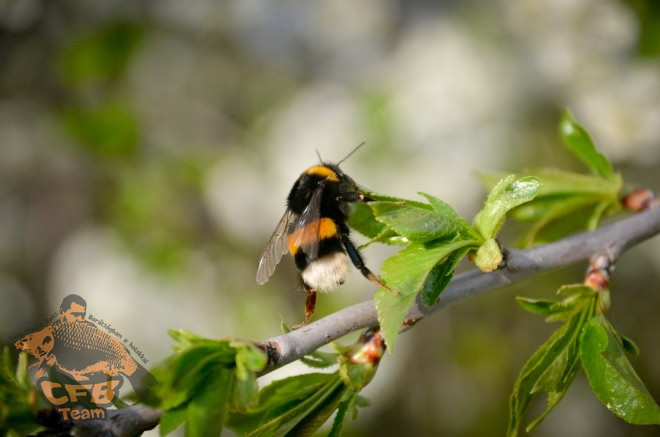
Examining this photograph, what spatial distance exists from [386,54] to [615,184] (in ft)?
6.26

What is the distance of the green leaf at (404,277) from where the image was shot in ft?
3.12

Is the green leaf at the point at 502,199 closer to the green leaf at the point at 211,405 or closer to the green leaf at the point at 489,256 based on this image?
the green leaf at the point at 489,256

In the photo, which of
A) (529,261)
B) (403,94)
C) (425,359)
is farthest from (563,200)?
(425,359)

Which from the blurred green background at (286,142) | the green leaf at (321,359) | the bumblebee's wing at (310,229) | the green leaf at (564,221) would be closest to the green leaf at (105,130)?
the blurred green background at (286,142)

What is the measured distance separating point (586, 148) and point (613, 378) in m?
0.58

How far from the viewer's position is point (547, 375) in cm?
108

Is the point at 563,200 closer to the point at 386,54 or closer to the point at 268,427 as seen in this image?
the point at 268,427

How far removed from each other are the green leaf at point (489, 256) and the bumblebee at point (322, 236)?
20 centimetres

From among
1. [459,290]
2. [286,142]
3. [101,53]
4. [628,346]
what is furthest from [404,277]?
[101,53]

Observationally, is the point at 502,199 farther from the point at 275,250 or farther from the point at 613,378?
the point at 275,250

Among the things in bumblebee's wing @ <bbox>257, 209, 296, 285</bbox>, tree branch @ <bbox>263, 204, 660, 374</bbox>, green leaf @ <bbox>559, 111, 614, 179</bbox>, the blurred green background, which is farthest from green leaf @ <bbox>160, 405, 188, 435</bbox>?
the blurred green background

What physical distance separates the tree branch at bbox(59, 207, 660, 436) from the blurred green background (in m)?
1.42

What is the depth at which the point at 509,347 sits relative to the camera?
9.94 ft

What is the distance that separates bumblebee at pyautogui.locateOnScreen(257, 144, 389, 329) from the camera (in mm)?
1241
